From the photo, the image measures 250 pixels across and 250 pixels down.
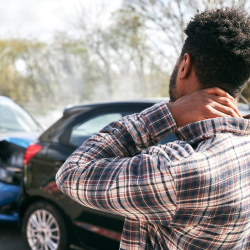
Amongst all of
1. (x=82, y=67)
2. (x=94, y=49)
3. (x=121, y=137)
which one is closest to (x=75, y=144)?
(x=121, y=137)

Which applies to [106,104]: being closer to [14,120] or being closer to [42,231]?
[42,231]

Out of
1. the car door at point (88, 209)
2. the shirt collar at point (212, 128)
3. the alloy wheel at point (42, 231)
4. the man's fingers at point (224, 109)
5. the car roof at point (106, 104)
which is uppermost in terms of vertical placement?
the car roof at point (106, 104)

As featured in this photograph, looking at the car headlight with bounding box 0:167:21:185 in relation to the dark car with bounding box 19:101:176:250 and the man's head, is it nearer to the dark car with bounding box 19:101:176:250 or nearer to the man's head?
the dark car with bounding box 19:101:176:250

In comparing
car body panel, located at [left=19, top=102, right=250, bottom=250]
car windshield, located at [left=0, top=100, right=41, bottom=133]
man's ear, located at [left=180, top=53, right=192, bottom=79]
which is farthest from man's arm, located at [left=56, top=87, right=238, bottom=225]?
car windshield, located at [left=0, top=100, right=41, bottom=133]

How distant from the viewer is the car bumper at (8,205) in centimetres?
338

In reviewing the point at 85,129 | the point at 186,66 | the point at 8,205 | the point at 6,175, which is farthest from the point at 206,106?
the point at 6,175

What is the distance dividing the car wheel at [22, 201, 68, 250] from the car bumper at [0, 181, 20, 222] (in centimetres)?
52

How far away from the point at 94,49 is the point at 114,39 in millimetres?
1574

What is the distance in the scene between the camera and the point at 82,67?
15188 mm

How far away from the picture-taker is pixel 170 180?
767mm

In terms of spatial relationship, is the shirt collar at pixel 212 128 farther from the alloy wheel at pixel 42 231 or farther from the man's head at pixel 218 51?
the alloy wheel at pixel 42 231

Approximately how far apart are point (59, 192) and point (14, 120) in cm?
267

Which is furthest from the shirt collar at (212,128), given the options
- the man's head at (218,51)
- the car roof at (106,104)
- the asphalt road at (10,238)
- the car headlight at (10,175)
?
the car headlight at (10,175)

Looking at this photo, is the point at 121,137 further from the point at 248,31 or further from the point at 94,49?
the point at 94,49
